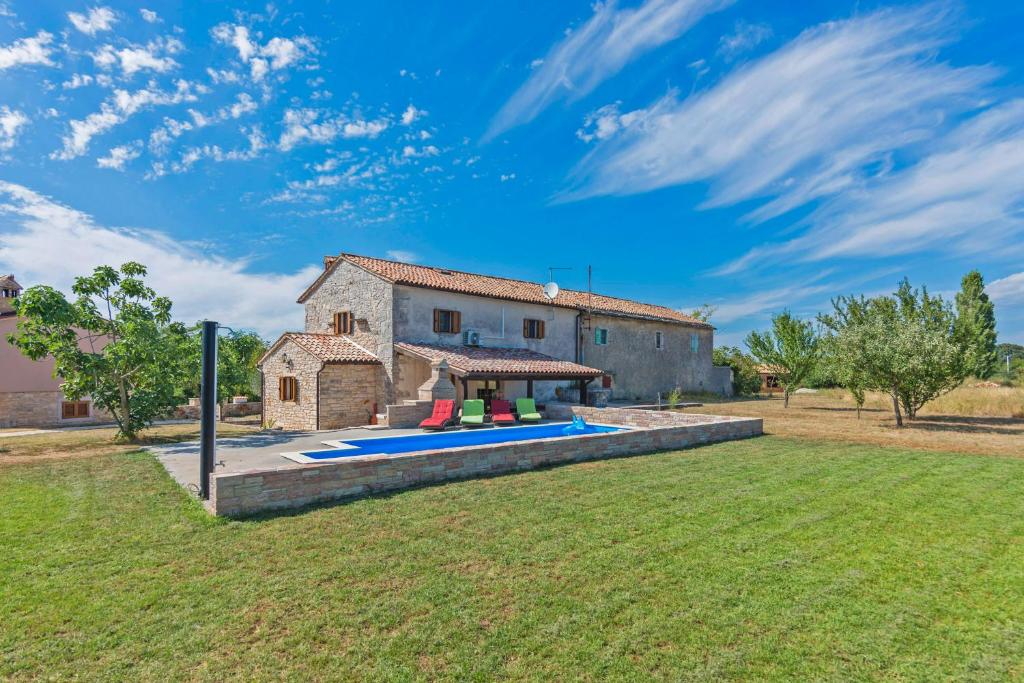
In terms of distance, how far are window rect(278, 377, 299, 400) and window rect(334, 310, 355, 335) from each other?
327 centimetres

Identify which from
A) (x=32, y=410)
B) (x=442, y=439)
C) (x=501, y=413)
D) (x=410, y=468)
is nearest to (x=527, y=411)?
(x=501, y=413)

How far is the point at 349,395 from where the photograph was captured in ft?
62.9

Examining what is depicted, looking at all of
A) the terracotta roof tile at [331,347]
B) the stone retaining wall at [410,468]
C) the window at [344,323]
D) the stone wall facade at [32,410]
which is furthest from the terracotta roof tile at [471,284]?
the stone wall facade at [32,410]

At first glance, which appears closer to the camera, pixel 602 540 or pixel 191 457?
pixel 602 540

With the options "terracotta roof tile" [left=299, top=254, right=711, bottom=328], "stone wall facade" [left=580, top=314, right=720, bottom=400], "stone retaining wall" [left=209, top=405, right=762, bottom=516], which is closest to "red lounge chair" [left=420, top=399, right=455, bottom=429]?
"terracotta roof tile" [left=299, top=254, right=711, bottom=328]

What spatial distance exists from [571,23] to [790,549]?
14.7 m

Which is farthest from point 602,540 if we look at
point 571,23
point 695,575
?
point 571,23

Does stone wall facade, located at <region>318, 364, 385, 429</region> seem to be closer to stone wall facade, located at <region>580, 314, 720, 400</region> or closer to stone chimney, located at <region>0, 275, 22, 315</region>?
stone wall facade, located at <region>580, 314, 720, 400</region>

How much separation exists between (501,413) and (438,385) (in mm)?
2820

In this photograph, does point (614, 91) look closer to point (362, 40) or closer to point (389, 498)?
point (362, 40)

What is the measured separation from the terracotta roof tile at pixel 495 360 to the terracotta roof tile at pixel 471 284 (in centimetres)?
257

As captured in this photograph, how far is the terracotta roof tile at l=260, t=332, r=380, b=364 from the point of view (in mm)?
18922

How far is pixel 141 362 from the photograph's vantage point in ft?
47.8

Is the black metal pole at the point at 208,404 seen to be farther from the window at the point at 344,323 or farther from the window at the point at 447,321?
the window at the point at 344,323
